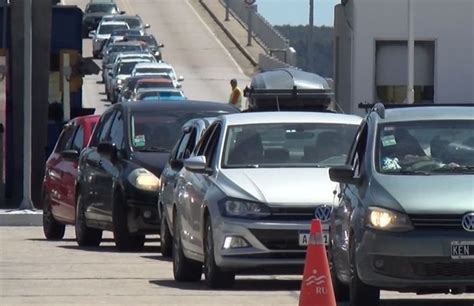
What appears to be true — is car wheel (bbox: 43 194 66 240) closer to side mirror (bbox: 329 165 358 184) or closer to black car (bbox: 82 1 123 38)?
side mirror (bbox: 329 165 358 184)

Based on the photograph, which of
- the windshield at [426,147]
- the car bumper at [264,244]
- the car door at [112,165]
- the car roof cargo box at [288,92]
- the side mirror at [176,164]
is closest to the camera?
the windshield at [426,147]

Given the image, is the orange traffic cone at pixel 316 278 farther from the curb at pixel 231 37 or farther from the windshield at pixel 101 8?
the windshield at pixel 101 8

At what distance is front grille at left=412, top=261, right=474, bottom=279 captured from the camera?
1137 centimetres

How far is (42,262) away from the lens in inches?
669

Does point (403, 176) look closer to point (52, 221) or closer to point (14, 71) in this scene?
point (52, 221)

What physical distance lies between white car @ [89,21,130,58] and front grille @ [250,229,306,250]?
208ft

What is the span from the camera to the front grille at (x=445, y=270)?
448 inches

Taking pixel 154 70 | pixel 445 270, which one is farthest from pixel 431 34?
pixel 445 270

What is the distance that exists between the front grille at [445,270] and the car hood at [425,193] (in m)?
0.38

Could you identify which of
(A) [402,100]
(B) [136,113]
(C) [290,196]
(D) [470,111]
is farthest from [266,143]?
(A) [402,100]

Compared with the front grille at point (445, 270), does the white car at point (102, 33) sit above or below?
above

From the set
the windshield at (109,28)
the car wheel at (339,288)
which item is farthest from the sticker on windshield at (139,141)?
the windshield at (109,28)

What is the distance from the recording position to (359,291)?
1188cm

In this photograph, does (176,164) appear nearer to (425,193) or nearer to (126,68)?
(425,193)
